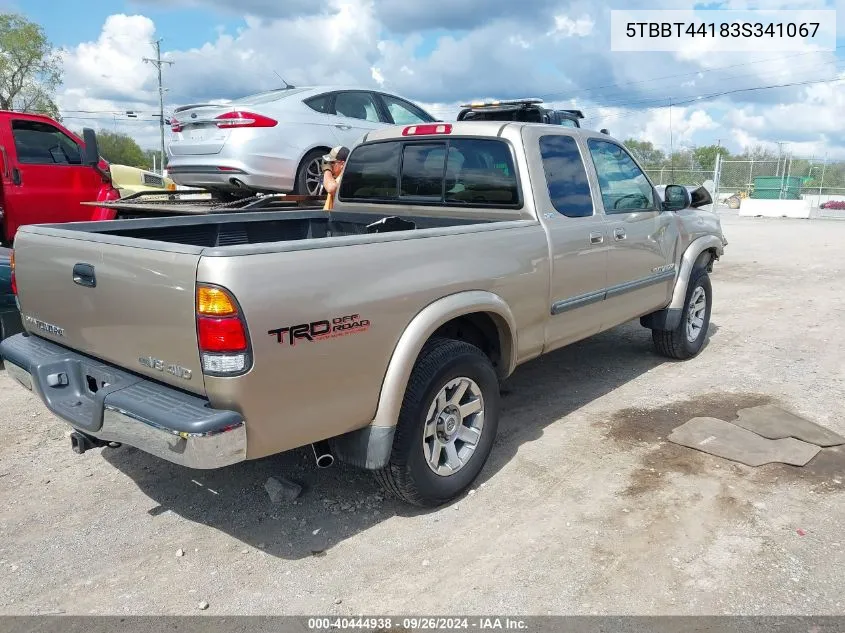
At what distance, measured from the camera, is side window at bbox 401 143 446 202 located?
15.1 ft

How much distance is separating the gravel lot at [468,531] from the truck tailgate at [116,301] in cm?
90

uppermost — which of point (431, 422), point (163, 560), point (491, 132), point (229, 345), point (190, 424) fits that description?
point (491, 132)

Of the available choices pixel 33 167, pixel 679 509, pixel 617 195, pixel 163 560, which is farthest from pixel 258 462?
pixel 33 167

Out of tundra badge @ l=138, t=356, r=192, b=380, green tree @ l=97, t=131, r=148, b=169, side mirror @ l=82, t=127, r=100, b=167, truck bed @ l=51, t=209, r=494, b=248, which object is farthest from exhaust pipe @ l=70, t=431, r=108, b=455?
green tree @ l=97, t=131, r=148, b=169

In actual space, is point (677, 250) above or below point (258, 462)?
above

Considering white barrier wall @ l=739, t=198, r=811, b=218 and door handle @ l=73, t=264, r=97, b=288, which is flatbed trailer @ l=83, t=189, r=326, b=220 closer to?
door handle @ l=73, t=264, r=97, b=288

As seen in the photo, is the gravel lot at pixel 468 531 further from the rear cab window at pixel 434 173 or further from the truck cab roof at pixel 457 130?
the truck cab roof at pixel 457 130

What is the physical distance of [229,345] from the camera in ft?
8.41

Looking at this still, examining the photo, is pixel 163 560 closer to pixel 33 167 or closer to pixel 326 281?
pixel 326 281

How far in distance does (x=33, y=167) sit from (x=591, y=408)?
7.13 m

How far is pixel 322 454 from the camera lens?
3.19m

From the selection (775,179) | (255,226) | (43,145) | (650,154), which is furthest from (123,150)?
(255,226)

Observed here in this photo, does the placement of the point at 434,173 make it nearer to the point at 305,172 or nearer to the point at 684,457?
the point at 684,457

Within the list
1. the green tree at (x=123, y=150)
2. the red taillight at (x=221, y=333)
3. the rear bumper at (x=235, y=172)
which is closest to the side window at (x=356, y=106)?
the rear bumper at (x=235, y=172)
